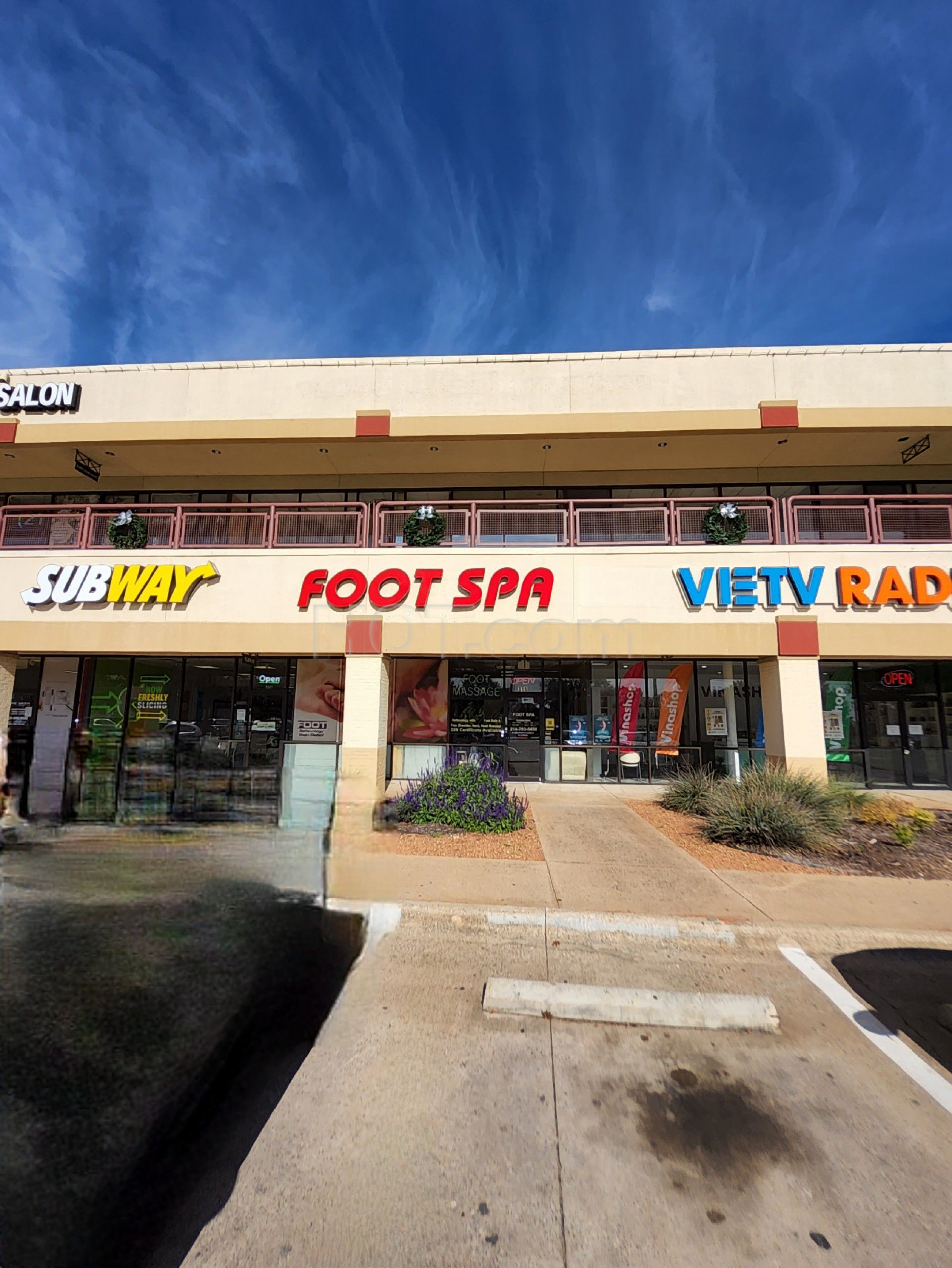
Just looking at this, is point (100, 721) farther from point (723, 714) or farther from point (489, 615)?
point (723, 714)

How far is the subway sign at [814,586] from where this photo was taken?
12.3 m

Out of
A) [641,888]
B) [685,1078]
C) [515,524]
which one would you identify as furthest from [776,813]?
[515,524]

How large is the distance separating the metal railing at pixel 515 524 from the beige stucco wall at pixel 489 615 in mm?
380

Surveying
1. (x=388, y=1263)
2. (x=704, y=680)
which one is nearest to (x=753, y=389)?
(x=704, y=680)

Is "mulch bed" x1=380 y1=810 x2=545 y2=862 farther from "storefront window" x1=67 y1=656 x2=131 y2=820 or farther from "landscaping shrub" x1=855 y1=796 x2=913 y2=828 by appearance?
"storefront window" x1=67 y1=656 x2=131 y2=820

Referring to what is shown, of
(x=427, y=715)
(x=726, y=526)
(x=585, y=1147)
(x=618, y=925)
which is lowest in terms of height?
(x=585, y=1147)

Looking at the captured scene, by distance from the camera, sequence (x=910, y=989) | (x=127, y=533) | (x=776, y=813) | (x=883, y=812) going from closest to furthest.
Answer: (x=910, y=989) → (x=776, y=813) → (x=883, y=812) → (x=127, y=533)

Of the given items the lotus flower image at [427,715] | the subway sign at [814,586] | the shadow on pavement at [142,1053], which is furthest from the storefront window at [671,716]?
the shadow on pavement at [142,1053]

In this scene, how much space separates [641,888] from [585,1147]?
411 centimetres

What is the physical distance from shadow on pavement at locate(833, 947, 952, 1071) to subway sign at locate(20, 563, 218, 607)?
41.7ft

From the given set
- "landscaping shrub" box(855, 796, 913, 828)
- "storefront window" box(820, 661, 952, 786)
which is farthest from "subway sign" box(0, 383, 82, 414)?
"storefront window" box(820, 661, 952, 786)

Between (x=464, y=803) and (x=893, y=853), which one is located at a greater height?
(x=464, y=803)

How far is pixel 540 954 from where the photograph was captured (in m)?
5.29

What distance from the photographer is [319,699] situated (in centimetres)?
1559
